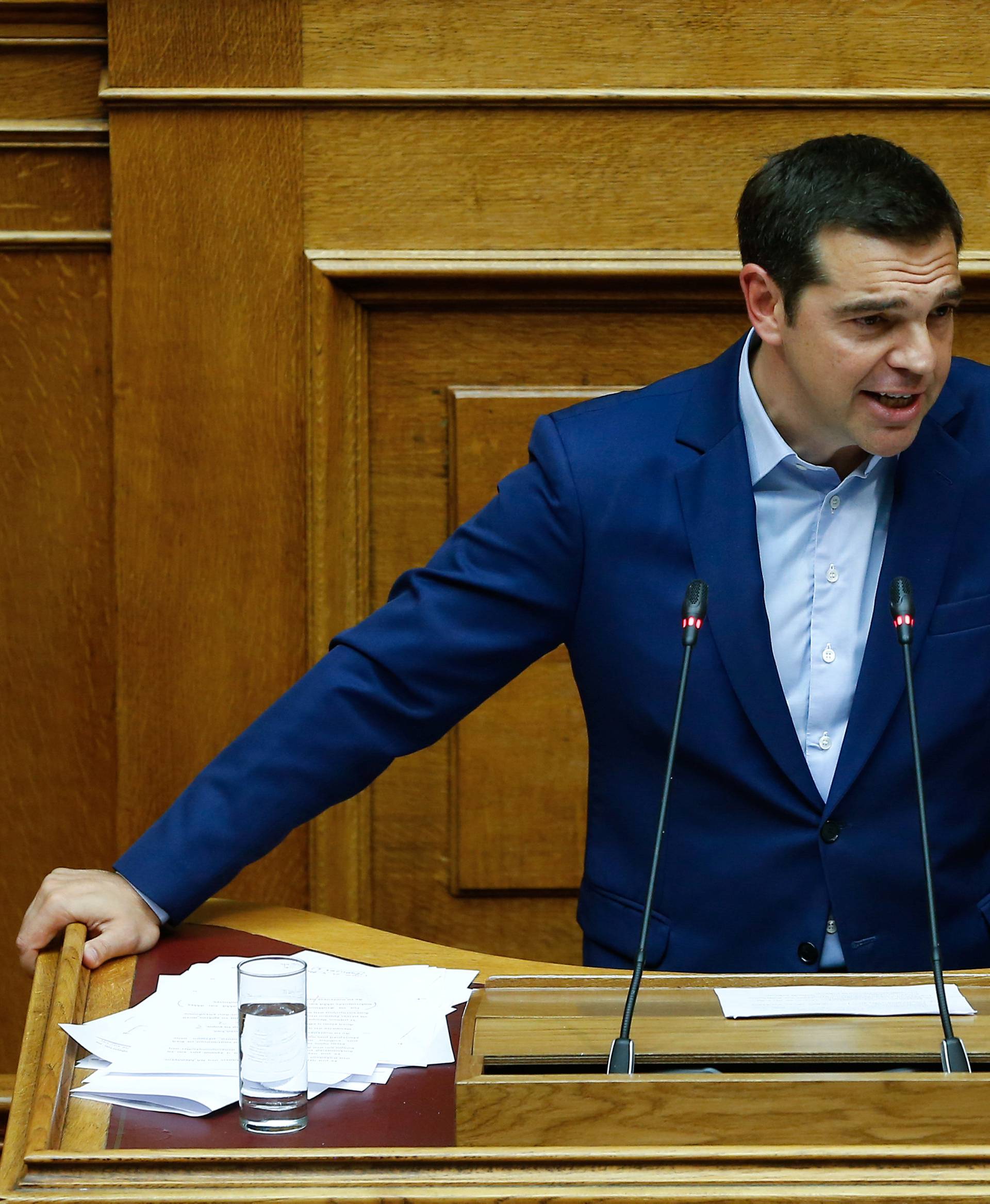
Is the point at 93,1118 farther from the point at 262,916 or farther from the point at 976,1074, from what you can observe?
the point at 976,1074

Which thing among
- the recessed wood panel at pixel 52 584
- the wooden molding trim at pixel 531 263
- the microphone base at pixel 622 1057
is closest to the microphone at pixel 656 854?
the microphone base at pixel 622 1057

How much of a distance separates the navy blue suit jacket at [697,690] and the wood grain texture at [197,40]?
809 millimetres

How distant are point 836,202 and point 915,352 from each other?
18 centimetres

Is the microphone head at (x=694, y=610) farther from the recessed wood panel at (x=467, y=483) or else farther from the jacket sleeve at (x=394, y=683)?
the recessed wood panel at (x=467, y=483)

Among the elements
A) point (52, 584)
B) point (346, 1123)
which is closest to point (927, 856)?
point (346, 1123)

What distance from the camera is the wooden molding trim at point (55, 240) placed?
225cm

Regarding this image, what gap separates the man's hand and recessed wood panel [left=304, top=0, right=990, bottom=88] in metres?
1.24

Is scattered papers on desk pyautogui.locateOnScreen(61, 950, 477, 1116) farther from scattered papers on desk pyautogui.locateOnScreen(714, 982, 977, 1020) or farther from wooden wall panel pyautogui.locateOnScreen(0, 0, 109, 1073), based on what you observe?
wooden wall panel pyautogui.locateOnScreen(0, 0, 109, 1073)

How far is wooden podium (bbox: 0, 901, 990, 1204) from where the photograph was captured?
38.2 inches

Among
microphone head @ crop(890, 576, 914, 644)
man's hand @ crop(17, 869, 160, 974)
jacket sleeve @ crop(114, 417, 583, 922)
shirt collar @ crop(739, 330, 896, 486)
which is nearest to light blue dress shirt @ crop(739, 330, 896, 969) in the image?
shirt collar @ crop(739, 330, 896, 486)

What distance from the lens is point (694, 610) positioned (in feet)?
4.21

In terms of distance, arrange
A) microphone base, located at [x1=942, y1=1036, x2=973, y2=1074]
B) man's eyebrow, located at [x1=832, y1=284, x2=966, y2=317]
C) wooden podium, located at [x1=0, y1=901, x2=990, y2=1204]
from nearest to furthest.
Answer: wooden podium, located at [x1=0, y1=901, x2=990, y2=1204]
microphone base, located at [x1=942, y1=1036, x2=973, y2=1074]
man's eyebrow, located at [x1=832, y1=284, x2=966, y2=317]

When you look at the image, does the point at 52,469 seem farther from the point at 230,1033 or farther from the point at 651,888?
the point at 651,888

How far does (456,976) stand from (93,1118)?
0.40 m
